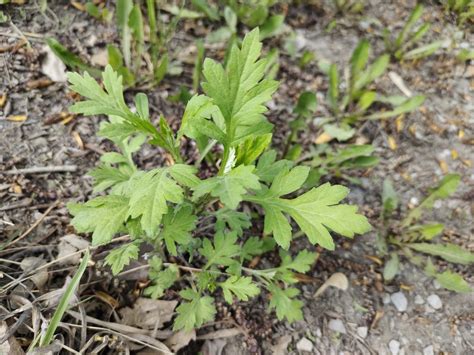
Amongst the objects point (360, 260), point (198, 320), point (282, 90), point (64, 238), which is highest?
point (282, 90)

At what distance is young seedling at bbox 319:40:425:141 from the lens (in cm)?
282

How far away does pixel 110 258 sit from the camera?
68.0 inches

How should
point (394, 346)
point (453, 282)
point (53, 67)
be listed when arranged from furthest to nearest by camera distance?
point (53, 67)
point (453, 282)
point (394, 346)

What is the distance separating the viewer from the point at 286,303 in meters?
2.10

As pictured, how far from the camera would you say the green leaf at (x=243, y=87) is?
149 cm

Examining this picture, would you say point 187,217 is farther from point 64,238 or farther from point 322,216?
point 64,238

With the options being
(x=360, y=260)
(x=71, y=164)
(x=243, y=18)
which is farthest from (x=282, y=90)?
(x=71, y=164)

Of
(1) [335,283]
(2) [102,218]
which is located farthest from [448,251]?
(2) [102,218]

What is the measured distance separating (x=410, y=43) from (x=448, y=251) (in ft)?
5.00

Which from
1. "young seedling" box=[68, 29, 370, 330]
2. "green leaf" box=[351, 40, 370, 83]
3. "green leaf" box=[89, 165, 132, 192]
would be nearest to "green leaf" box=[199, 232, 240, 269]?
"young seedling" box=[68, 29, 370, 330]

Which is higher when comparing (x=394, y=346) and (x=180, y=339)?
(x=180, y=339)

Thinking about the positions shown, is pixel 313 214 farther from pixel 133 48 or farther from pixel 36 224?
pixel 133 48

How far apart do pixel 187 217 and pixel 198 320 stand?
1.61ft

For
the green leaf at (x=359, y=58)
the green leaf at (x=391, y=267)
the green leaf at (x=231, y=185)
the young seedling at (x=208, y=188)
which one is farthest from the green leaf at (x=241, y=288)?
the green leaf at (x=359, y=58)
